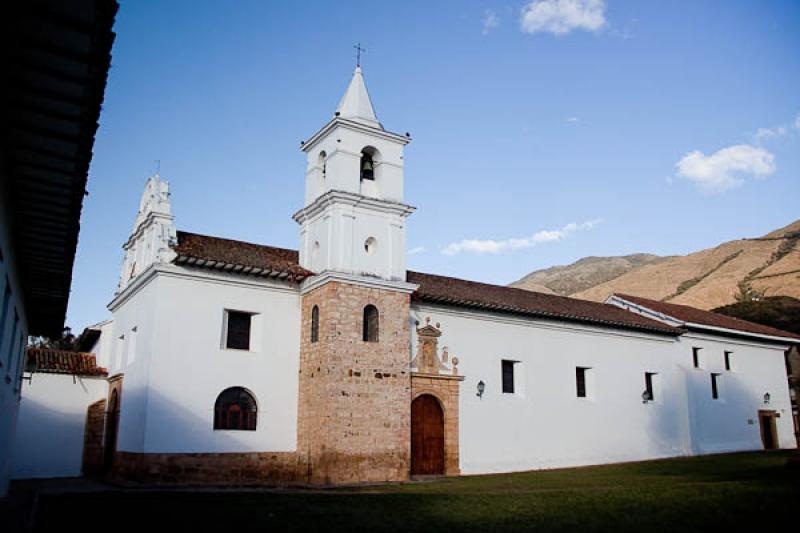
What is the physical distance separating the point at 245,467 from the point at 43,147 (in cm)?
1262

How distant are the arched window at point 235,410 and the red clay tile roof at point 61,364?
243 inches

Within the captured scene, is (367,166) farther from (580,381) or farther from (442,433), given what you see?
(580,381)

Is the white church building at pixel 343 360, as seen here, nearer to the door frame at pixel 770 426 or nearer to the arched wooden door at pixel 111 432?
the arched wooden door at pixel 111 432

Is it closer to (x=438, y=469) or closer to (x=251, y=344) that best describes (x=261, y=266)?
(x=251, y=344)

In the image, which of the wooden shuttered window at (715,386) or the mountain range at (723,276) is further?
the mountain range at (723,276)

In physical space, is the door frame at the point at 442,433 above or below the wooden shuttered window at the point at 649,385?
below

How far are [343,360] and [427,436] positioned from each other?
3.93m

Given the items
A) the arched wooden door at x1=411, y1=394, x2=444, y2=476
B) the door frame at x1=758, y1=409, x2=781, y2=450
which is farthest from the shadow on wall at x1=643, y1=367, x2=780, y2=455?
the arched wooden door at x1=411, y1=394, x2=444, y2=476

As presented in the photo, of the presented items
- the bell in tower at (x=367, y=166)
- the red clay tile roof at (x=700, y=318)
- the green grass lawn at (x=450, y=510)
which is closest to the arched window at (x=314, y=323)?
the bell in tower at (x=367, y=166)

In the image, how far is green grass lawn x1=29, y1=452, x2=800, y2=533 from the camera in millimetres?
9414

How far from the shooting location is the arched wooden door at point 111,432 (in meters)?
19.1

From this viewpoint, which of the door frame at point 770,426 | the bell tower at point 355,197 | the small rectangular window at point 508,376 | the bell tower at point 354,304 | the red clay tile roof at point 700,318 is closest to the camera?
the bell tower at point 354,304

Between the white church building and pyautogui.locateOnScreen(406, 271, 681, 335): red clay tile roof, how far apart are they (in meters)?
0.12

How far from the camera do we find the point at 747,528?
951 cm
